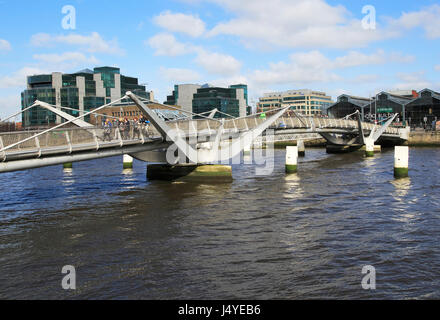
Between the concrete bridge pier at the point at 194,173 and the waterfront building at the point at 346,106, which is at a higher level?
the waterfront building at the point at 346,106

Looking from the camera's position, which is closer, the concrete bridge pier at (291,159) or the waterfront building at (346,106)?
the concrete bridge pier at (291,159)

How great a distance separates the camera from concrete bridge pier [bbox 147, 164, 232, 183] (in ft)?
91.9

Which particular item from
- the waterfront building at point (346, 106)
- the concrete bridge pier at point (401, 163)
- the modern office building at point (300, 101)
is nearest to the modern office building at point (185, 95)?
the modern office building at point (300, 101)

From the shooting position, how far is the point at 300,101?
176375 mm

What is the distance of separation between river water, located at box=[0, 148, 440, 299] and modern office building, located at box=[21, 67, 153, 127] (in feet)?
303

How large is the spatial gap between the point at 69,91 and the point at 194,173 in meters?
98.1

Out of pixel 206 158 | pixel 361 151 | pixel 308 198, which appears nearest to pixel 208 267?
pixel 308 198

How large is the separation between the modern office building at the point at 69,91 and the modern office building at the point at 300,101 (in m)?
58.8

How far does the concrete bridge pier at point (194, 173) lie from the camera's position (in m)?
28.0

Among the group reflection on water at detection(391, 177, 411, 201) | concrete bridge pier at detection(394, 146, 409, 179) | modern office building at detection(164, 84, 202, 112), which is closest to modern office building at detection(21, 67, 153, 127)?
modern office building at detection(164, 84, 202, 112)

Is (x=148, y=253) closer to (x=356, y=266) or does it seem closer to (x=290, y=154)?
(x=356, y=266)

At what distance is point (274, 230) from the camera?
49.7 feet

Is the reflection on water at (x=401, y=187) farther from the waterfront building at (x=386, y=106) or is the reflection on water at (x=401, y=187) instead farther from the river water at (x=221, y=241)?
the waterfront building at (x=386, y=106)

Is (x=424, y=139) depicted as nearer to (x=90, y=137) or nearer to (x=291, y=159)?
(x=291, y=159)
